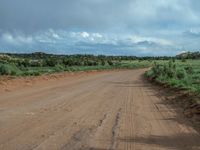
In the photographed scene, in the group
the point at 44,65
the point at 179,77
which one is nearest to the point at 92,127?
the point at 179,77

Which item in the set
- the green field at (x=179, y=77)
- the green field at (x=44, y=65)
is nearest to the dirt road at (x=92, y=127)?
the green field at (x=179, y=77)

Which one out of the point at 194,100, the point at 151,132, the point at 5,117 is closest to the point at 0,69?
the point at 194,100

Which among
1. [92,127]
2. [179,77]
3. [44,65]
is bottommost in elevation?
[44,65]

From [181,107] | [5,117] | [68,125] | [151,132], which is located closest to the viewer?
[151,132]

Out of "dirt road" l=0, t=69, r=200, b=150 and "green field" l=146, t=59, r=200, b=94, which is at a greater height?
"dirt road" l=0, t=69, r=200, b=150

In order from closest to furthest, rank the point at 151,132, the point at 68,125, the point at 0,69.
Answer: the point at 151,132 → the point at 68,125 → the point at 0,69

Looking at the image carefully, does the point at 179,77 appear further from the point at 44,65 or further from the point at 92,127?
the point at 44,65

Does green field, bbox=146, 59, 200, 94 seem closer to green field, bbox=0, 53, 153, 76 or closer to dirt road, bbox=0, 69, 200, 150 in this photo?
dirt road, bbox=0, 69, 200, 150

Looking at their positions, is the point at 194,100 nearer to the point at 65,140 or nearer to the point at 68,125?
the point at 68,125

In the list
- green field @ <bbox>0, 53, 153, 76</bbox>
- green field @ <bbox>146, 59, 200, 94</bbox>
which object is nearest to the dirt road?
green field @ <bbox>146, 59, 200, 94</bbox>

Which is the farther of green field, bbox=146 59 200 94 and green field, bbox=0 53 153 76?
green field, bbox=0 53 153 76

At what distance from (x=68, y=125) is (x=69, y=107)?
4.46 metres

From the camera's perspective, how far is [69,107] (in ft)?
52.7

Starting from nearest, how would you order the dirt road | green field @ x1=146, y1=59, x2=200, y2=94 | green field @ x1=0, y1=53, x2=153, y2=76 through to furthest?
1. the dirt road
2. green field @ x1=146, y1=59, x2=200, y2=94
3. green field @ x1=0, y1=53, x2=153, y2=76
